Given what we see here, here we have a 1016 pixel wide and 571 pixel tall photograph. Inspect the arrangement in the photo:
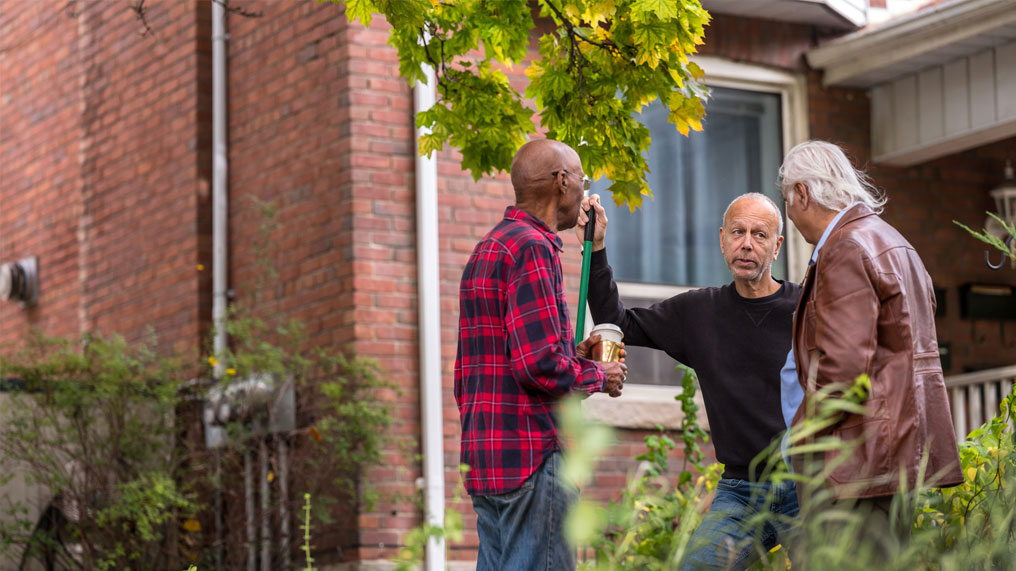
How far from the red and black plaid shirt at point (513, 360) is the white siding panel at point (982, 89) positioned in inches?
227

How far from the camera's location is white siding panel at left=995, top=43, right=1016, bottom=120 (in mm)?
9039

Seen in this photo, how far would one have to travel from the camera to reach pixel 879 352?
390 cm

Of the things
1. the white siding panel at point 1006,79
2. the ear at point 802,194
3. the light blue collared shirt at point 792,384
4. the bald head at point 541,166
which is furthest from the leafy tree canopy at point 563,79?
the white siding panel at point 1006,79

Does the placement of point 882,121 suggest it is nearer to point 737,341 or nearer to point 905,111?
point 905,111

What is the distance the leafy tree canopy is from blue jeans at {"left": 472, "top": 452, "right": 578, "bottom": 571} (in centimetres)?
167

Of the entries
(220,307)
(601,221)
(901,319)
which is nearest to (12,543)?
(220,307)

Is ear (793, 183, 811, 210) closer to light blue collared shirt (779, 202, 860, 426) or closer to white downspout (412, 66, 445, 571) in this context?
light blue collared shirt (779, 202, 860, 426)

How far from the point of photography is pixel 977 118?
925 cm

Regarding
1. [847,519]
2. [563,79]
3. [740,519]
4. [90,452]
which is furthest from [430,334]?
[847,519]

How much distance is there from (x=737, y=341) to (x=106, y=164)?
6874mm

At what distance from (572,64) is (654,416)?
351 cm

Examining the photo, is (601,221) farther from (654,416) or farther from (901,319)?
(654,416)

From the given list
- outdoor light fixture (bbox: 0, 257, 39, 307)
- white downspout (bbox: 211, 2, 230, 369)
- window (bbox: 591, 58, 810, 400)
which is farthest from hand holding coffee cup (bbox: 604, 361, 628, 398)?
outdoor light fixture (bbox: 0, 257, 39, 307)

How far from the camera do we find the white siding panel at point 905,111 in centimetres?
973
